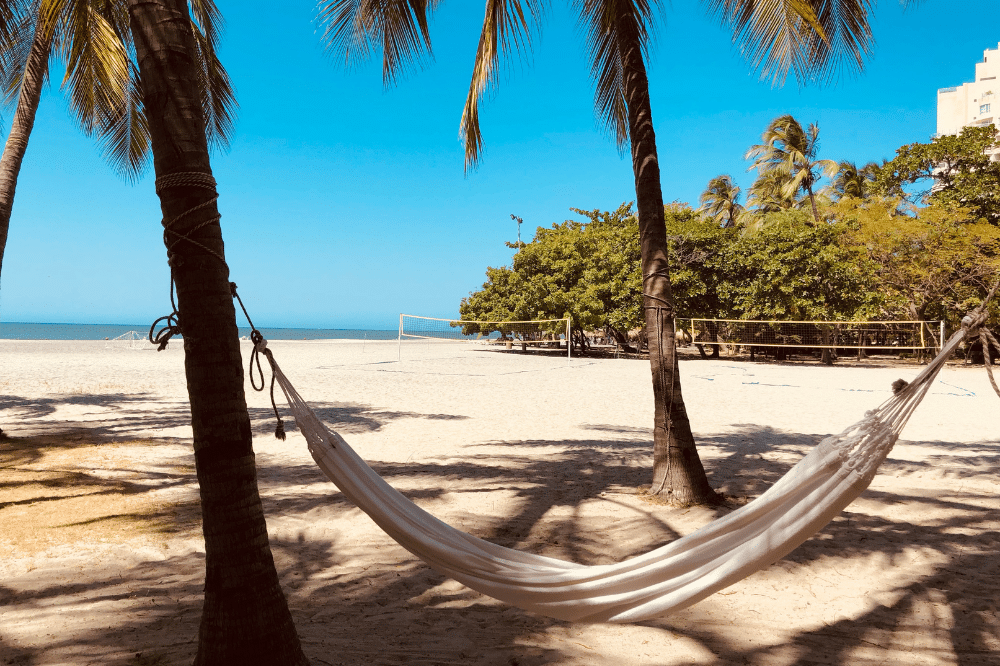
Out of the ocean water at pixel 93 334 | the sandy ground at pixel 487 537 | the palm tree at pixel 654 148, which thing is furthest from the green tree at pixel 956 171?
the ocean water at pixel 93 334

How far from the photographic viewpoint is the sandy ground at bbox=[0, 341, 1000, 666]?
82.3 inches

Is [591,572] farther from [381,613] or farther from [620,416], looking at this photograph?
[620,416]

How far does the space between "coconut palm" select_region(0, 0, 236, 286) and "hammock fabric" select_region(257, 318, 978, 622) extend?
4.09 m

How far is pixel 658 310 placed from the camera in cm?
374

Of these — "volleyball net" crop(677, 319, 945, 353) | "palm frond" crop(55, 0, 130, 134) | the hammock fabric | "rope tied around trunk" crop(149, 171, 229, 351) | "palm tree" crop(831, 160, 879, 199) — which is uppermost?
"palm tree" crop(831, 160, 879, 199)

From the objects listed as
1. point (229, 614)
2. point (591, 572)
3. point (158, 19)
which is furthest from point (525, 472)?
point (158, 19)

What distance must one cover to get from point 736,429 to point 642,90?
417 centimetres

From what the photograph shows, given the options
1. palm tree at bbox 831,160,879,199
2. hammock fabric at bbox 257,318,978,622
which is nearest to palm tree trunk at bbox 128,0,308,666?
hammock fabric at bbox 257,318,978,622

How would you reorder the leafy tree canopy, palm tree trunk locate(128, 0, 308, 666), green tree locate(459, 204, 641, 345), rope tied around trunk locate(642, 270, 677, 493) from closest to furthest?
1. palm tree trunk locate(128, 0, 308, 666)
2. rope tied around trunk locate(642, 270, 677, 493)
3. the leafy tree canopy
4. green tree locate(459, 204, 641, 345)

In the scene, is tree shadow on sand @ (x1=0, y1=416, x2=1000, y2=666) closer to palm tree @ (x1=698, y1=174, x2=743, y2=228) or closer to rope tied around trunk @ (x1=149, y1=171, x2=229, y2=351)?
rope tied around trunk @ (x1=149, y1=171, x2=229, y2=351)

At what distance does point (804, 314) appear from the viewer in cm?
1617

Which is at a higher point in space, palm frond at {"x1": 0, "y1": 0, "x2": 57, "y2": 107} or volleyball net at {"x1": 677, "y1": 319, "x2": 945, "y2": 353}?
palm frond at {"x1": 0, "y1": 0, "x2": 57, "y2": 107}

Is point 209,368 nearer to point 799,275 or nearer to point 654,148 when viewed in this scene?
point 654,148

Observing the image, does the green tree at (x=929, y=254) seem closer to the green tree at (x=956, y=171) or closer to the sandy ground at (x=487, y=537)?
the green tree at (x=956, y=171)
